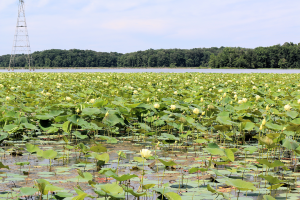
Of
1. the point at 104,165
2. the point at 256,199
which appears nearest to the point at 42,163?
the point at 104,165

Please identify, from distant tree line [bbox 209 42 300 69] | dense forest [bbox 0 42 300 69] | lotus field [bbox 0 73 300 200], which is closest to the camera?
lotus field [bbox 0 73 300 200]

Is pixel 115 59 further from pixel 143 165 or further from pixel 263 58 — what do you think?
pixel 143 165

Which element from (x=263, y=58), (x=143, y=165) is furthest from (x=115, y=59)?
(x=143, y=165)

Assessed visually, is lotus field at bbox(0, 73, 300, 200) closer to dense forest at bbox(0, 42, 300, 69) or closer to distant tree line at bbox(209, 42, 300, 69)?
distant tree line at bbox(209, 42, 300, 69)

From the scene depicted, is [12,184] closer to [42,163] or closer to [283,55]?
[42,163]

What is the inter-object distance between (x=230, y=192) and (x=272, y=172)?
70 centimetres

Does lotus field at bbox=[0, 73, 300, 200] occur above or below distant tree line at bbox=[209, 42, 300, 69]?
below

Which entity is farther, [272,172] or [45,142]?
[45,142]

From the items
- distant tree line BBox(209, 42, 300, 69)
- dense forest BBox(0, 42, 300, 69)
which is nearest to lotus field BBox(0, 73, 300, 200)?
distant tree line BBox(209, 42, 300, 69)

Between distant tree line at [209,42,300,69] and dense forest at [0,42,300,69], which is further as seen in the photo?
dense forest at [0,42,300,69]

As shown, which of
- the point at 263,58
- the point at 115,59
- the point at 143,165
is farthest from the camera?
the point at 115,59

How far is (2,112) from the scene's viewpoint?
12.1 feet

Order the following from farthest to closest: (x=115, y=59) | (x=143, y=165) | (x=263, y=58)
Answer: (x=115, y=59) → (x=263, y=58) → (x=143, y=165)

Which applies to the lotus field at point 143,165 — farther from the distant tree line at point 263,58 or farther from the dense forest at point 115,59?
the dense forest at point 115,59
